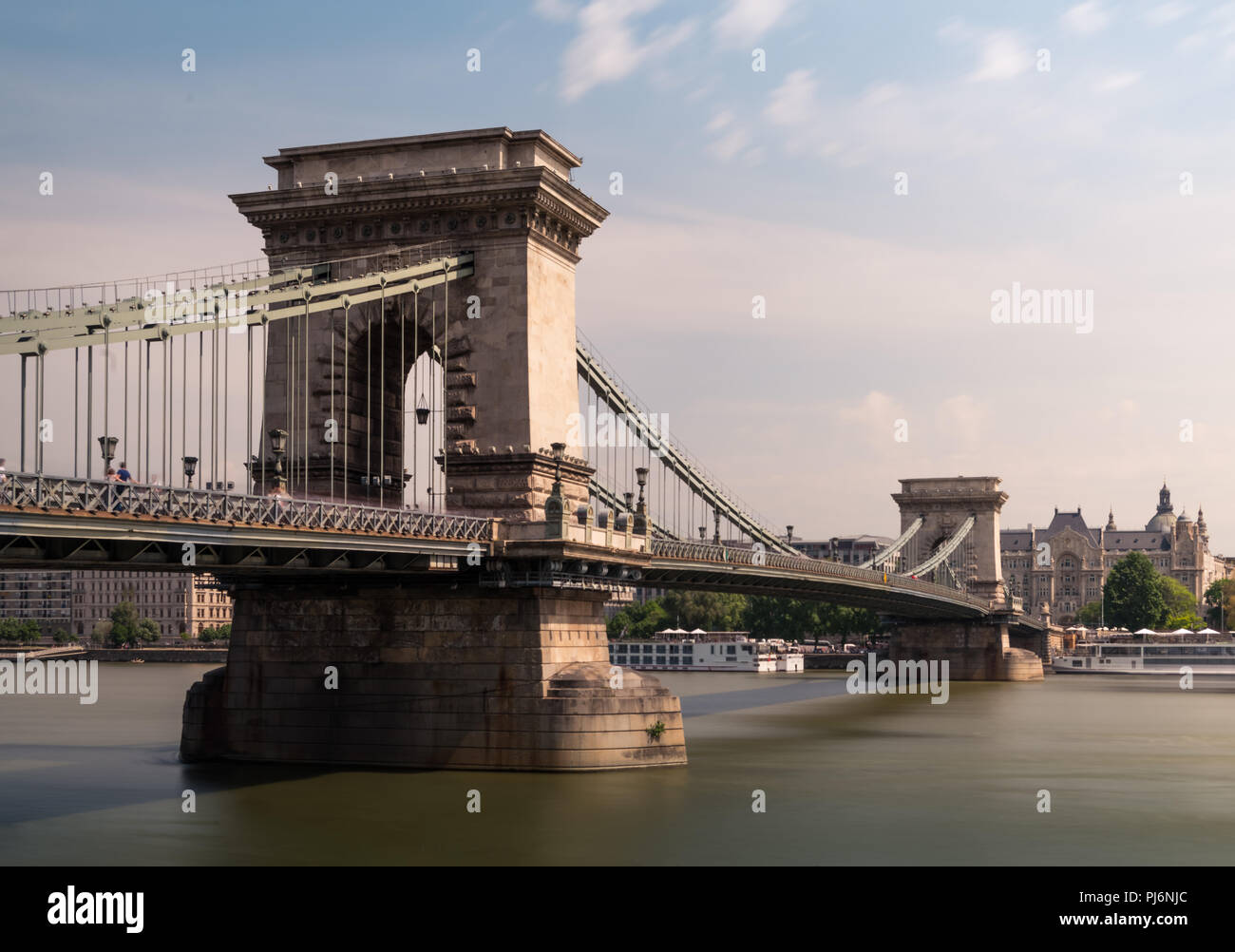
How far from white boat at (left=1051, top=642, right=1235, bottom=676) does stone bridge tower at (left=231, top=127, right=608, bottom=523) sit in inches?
3948

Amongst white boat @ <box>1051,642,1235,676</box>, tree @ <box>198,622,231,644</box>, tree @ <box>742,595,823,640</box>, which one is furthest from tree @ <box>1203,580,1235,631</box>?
tree @ <box>198,622,231,644</box>

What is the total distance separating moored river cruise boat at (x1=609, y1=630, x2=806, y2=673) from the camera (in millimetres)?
142250

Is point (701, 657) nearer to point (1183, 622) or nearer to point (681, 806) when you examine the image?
point (1183, 622)

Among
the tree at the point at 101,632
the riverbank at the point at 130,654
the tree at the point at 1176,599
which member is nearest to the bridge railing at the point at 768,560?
the riverbank at the point at 130,654

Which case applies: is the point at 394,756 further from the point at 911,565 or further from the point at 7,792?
the point at 911,565

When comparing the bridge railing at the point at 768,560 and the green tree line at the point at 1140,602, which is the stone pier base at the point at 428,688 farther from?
the green tree line at the point at 1140,602

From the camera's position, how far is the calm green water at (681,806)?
3123cm

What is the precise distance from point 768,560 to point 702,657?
264 feet

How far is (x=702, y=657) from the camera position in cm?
14412

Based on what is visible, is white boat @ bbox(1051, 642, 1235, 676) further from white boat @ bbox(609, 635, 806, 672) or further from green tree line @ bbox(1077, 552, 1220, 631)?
green tree line @ bbox(1077, 552, 1220, 631)
